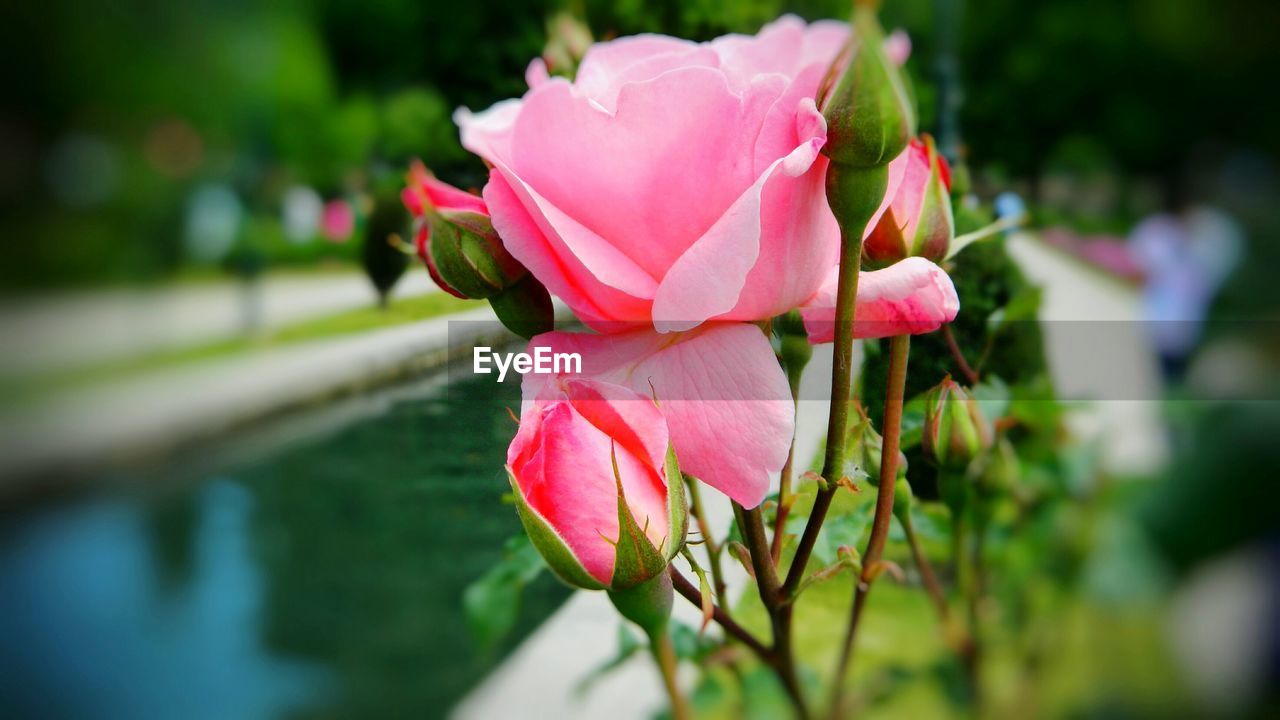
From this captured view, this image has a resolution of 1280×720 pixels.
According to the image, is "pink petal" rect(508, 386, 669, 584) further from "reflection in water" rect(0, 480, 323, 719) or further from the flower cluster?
"reflection in water" rect(0, 480, 323, 719)

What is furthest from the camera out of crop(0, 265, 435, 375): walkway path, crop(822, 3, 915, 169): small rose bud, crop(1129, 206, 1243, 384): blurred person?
crop(1129, 206, 1243, 384): blurred person

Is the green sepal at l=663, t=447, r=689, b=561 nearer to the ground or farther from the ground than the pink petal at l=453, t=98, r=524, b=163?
nearer to the ground

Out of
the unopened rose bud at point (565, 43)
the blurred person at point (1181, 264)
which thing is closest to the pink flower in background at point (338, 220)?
the unopened rose bud at point (565, 43)

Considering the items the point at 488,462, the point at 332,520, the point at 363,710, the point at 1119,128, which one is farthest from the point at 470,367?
the point at 1119,128

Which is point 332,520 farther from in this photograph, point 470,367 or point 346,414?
point 470,367

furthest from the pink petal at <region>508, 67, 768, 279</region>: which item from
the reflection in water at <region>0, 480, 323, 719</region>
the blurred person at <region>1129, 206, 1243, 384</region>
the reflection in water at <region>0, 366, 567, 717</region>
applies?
the blurred person at <region>1129, 206, 1243, 384</region>

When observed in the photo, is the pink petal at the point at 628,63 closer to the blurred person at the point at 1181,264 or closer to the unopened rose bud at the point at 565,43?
A: the unopened rose bud at the point at 565,43

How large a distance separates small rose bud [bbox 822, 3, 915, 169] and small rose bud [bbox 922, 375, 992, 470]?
0.07m

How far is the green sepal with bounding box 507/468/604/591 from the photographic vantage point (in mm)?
111

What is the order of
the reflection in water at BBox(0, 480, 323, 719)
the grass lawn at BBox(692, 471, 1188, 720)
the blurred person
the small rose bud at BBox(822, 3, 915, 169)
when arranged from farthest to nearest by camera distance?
the blurred person
the reflection in water at BBox(0, 480, 323, 719)
the grass lawn at BBox(692, 471, 1188, 720)
the small rose bud at BBox(822, 3, 915, 169)

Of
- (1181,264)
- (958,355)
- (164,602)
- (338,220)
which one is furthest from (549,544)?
(1181,264)

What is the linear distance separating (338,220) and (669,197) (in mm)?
207

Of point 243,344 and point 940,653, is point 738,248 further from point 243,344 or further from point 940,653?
point 243,344

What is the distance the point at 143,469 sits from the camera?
43 cm
